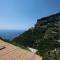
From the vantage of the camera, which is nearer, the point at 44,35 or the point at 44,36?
the point at 44,36

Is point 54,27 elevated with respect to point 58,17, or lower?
lower

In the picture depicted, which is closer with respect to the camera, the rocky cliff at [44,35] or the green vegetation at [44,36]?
the green vegetation at [44,36]

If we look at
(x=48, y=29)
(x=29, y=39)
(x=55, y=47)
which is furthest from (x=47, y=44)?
(x=48, y=29)

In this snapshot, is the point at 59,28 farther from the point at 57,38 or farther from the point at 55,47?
the point at 55,47

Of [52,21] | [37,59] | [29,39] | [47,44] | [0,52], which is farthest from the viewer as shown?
[52,21]

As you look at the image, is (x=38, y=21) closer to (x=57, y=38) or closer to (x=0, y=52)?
(x=57, y=38)

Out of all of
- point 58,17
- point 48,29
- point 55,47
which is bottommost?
point 55,47

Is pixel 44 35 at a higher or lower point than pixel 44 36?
higher

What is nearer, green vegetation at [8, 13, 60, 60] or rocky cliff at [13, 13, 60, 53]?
green vegetation at [8, 13, 60, 60]

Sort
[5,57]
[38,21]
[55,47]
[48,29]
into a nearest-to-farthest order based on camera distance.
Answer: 1. [5,57]
2. [55,47]
3. [48,29]
4. [38,21]

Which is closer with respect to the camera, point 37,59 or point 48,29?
point 37,59
